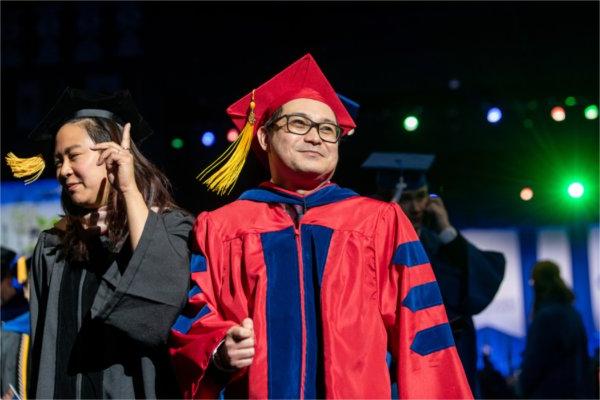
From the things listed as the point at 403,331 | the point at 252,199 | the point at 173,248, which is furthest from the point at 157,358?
the point at 403,331

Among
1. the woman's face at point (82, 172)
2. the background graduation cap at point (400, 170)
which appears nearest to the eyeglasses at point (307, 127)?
the woman's face at point (82, 172)

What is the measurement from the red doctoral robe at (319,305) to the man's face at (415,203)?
1.48m

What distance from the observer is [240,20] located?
800 cm

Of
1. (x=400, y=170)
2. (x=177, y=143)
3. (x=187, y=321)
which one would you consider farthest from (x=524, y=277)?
(x=187, y=321)

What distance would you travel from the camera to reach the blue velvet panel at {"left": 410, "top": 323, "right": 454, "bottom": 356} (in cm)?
274

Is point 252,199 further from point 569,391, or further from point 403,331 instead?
point 569,391

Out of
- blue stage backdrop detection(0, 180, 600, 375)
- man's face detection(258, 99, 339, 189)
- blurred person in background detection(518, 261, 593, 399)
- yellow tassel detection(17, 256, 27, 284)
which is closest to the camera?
man's face detection(258, 99, 339, 189)

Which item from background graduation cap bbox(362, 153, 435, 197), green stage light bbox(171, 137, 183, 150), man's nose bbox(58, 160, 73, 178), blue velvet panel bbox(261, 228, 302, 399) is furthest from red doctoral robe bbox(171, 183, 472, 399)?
green stage light bbox(171, 137, 183, 150)

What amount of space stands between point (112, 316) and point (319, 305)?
0.65 m

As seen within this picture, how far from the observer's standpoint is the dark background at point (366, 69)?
733cm

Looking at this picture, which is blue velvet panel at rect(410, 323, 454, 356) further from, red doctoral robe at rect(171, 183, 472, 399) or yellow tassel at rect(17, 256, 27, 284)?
yellow tassel at rect(17, 256, 27, 284)

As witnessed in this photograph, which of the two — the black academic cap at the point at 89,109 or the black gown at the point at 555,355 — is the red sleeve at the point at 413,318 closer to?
the black academic cap at the point at 89,109

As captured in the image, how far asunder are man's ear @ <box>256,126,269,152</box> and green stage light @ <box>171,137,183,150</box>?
161 inches

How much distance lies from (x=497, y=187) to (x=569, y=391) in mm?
2625
